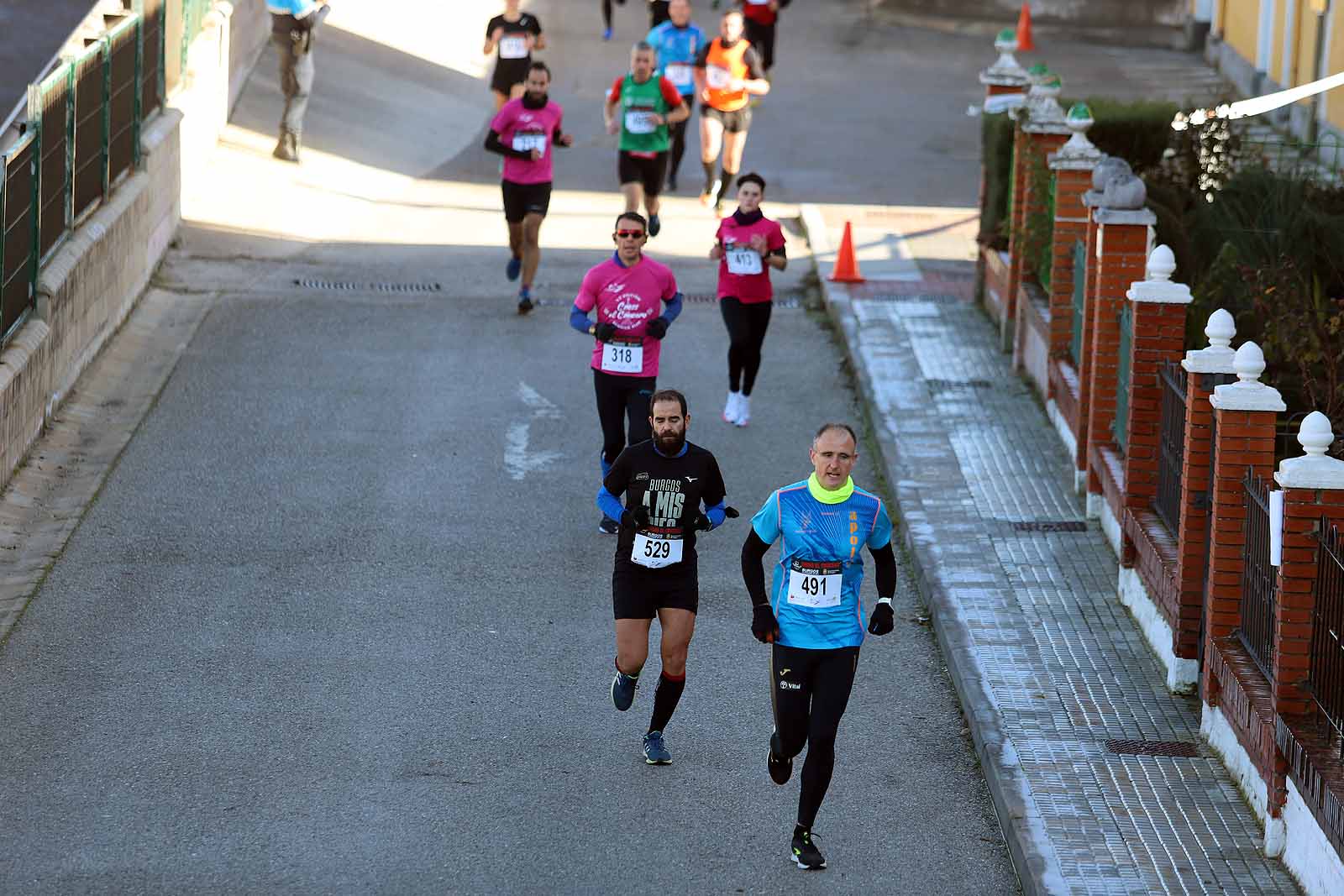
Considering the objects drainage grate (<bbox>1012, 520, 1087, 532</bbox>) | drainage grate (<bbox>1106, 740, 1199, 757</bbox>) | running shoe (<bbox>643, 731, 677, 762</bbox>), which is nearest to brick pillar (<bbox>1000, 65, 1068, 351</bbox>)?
drainage grate (<bbox>1012, 520, 1087, 532</bbox>)

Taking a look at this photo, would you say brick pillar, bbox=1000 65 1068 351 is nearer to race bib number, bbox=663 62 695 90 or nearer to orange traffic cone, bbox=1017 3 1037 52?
race bib number, bbox=663 62 695 90

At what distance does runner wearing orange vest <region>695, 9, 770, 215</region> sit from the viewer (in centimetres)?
2066

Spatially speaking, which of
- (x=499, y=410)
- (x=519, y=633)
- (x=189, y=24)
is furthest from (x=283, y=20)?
(x=519, y=633)

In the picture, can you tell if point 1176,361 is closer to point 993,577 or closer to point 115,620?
point 993,577

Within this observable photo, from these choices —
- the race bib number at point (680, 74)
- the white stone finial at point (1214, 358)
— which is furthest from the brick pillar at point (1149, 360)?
the race bib number at point (680, 74)

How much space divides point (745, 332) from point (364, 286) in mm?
5153

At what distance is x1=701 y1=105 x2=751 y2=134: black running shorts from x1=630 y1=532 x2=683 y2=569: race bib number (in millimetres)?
12909

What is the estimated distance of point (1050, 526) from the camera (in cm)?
1225

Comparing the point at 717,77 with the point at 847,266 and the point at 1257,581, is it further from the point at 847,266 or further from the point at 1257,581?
the point at 1257,581

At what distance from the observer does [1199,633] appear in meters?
9.49

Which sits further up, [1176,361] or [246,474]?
[1176,361]

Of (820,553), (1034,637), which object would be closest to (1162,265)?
(1034,637)

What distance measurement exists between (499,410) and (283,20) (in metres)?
9.09

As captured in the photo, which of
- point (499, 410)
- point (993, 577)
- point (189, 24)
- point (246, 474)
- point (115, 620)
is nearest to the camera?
point (115, 620)
